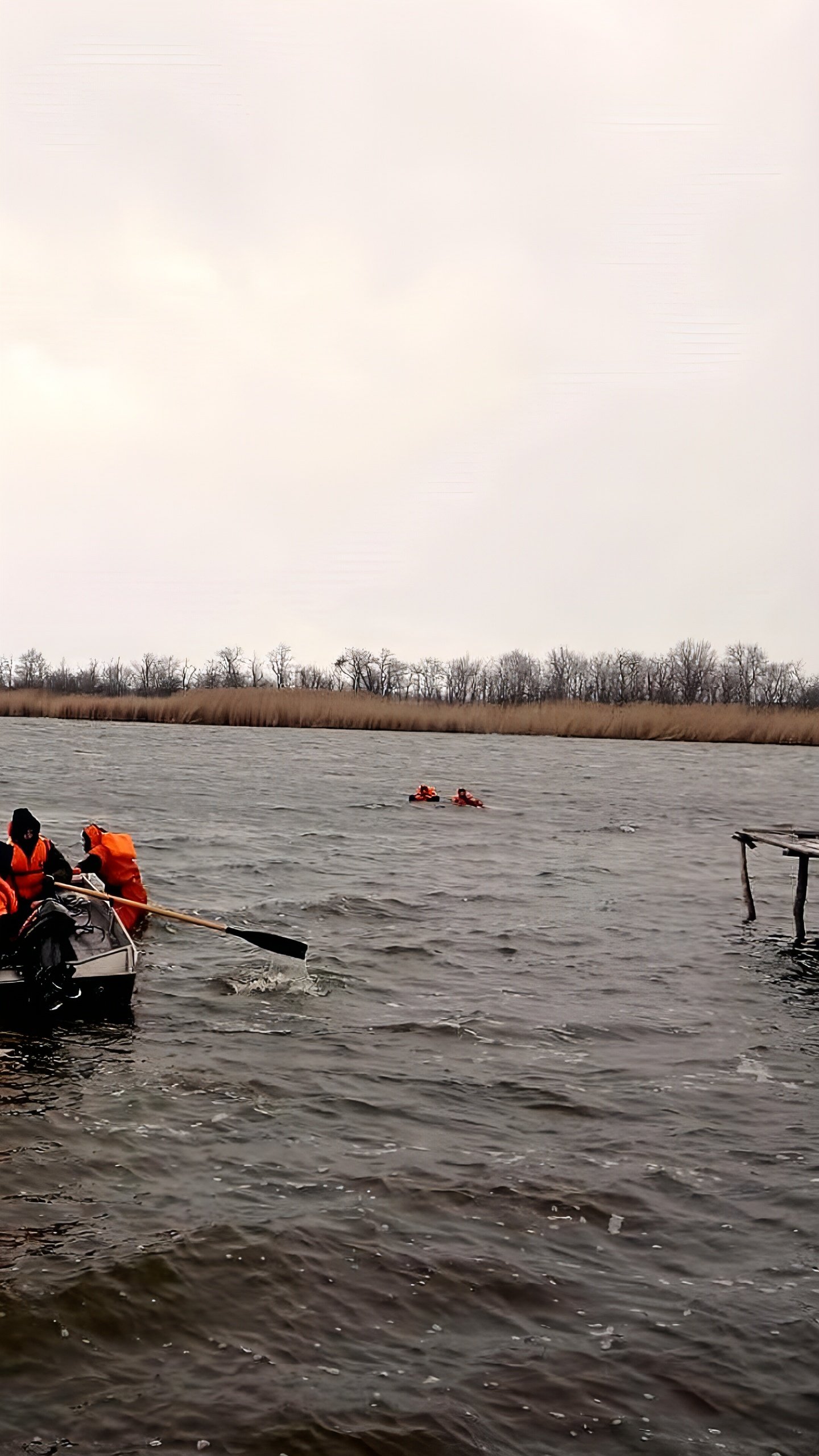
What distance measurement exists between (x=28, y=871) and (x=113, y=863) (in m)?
1.85

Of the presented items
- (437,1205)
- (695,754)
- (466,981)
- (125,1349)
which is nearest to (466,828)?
(466,981)

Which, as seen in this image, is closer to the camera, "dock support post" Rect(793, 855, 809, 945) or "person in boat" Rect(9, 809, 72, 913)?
"person in boat" Rect(9, 809, 72, 913)

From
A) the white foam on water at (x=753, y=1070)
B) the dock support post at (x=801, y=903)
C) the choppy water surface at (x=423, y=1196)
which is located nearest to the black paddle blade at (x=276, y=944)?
the choppy water surface at (x=423, y=1196)

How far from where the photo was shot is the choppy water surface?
467 cm

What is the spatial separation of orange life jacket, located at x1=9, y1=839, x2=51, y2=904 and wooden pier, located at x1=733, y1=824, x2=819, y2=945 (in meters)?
8.49

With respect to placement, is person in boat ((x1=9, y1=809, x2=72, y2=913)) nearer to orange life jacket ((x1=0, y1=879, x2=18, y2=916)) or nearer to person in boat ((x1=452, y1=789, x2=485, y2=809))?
orange life jacket ((x1=0, y1=879, x2=18, y2=916))

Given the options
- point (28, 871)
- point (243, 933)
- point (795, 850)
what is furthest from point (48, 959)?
point (795, 850)

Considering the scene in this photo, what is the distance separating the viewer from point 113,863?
11.9 meters

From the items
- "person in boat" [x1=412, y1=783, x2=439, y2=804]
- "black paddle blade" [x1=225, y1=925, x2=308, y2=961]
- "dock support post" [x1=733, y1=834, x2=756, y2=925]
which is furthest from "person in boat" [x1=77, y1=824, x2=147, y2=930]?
"person in boat" [x1=412, y1=783, x2=439, y2=804]

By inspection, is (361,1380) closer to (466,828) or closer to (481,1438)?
(481,1438)

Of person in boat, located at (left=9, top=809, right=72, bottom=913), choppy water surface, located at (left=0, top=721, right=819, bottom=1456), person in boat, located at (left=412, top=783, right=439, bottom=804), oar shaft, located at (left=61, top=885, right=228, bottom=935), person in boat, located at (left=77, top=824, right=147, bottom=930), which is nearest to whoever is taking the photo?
choppy water surface, located at (left=0, top=721, right=819, bottom=1456)

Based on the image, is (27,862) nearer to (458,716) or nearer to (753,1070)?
(753,1070)

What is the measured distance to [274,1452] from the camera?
4309 millimetres

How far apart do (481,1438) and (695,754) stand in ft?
151
